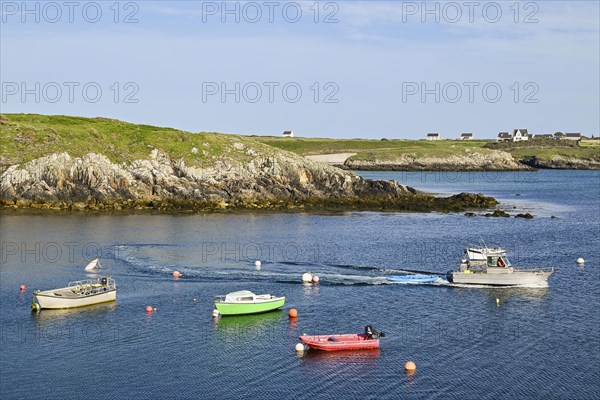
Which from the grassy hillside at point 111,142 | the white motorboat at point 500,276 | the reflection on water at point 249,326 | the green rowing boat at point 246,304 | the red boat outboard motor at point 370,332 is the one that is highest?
the grassy hillside at point 111,142

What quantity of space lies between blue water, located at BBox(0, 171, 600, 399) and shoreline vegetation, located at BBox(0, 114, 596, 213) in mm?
15249

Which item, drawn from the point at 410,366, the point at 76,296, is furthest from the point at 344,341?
the point at 76,296

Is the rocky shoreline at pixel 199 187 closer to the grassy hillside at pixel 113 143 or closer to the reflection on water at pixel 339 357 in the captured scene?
the grassy hillside at pixel 113 143

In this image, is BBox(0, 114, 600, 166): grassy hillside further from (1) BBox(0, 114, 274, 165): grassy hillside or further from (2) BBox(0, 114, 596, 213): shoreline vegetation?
(2) BBox(0, 114, 596, 213): shoreline vegetation

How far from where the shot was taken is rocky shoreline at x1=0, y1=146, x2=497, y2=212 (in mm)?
101438

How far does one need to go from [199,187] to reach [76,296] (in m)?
58.8

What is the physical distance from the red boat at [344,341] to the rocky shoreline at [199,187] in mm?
60098

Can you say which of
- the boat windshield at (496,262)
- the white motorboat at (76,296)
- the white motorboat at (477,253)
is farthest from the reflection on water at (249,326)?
the white motorboat at (477,253)

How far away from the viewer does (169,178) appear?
109 metres

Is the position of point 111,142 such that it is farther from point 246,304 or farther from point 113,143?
point 246,304

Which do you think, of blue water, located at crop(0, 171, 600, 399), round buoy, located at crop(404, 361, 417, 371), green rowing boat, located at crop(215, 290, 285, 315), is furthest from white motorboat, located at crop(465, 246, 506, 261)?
round buoy, located at crop(404, 361, 417, 371)

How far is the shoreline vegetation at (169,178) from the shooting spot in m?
102

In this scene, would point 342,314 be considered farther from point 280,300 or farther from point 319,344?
point 319,344

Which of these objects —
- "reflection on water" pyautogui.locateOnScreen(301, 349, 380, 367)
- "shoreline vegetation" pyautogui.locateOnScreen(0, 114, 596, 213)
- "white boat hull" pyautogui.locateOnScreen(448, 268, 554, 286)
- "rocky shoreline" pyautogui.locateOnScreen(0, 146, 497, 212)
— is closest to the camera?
"reflection on water" pyautogui.locateOnScreen(301, 349, 380, 367)
